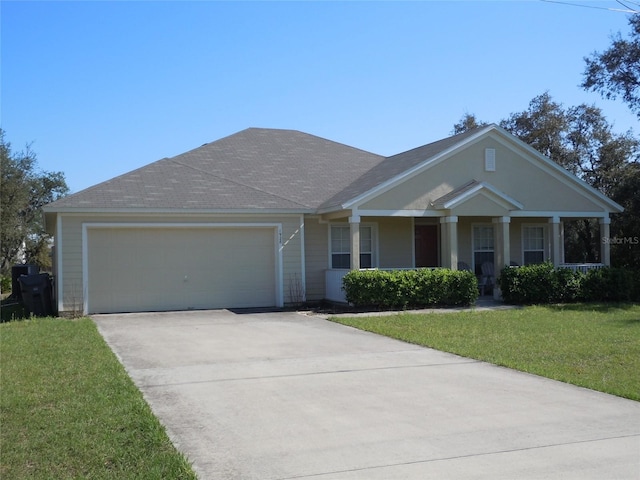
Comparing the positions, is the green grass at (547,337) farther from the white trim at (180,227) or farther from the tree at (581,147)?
the tree at (581,147)

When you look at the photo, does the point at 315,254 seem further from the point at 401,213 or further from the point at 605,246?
the point at 605,246

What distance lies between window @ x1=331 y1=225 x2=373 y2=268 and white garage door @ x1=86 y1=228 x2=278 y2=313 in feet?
6.76

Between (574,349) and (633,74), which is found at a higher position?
(633,74)

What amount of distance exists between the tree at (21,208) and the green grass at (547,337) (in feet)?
65.2

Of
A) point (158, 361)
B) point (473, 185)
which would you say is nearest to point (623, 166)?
point (473, 185)

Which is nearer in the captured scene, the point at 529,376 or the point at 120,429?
the point at 120,429

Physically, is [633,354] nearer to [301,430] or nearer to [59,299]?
[301,430]

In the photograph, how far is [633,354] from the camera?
1002 cm

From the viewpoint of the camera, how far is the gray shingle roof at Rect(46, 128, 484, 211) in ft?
55.3

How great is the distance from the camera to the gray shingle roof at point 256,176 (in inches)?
663

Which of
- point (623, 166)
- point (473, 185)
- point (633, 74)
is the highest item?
point (633, 74)

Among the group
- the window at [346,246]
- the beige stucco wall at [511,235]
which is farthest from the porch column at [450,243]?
the window at [346,246]

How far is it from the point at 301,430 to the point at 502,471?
6.41 ft

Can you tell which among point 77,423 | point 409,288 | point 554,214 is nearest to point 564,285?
point 554,214
